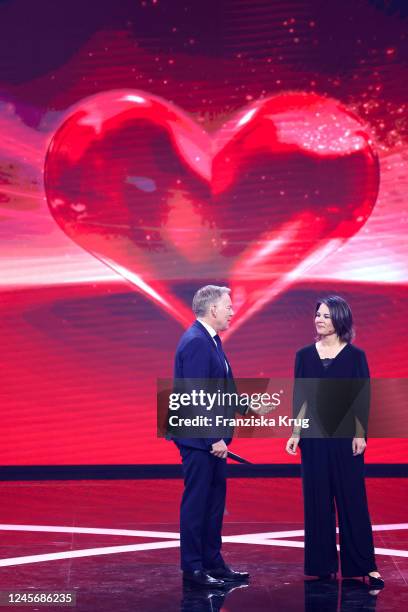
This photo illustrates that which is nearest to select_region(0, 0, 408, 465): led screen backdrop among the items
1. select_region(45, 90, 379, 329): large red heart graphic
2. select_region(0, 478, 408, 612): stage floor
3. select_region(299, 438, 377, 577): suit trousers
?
select_region(45, 90, 379, 329): large red heart graphic

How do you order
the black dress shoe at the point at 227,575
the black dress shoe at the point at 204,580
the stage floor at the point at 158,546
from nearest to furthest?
1. the stage floor at the point at 158,546
2. the black dress shoe at the point at 204,580
3. the black dress shoe at the point at 227,575

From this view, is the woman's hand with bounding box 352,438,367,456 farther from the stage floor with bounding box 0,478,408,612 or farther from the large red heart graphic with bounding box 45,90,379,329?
the large red heart graphic with bounding box 45,90,379,329

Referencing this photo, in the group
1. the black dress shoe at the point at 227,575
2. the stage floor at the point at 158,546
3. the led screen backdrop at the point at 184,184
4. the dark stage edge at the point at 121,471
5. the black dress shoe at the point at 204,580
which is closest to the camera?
the stage floor at the point at 158,546

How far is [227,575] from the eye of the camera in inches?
173

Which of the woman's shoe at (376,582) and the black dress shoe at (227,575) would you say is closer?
the woman's shoe at (376,582)

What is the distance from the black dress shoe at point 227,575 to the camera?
4.38m

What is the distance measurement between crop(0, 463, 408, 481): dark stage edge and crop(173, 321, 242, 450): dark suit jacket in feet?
9.99

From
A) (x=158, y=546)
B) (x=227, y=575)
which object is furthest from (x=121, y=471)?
Result: (x=227, y=575)

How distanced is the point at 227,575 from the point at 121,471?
9.79ft

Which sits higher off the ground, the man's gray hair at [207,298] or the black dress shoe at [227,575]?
the man's gray hair at [207,298]

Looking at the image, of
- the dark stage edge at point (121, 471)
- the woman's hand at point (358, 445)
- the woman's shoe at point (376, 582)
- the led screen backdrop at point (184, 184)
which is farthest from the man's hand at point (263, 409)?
the dark stage edge at point (121, 471)

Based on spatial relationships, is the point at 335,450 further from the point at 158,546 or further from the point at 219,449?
the point at 158,546

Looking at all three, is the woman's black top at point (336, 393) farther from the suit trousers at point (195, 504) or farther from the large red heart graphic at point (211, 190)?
the large red heart graphic at point (211, 190)

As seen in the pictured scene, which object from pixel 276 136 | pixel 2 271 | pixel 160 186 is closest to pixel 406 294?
pixel 276 136
